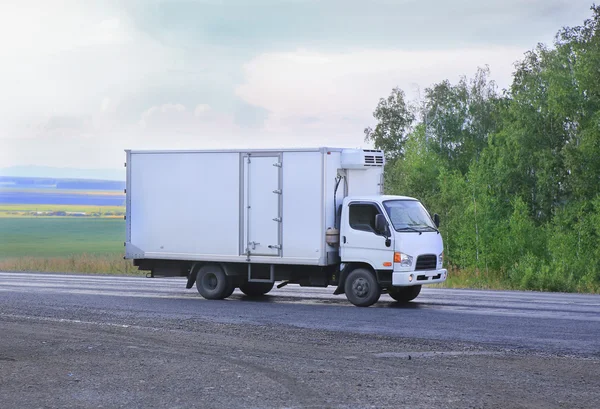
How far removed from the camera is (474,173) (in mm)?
39344

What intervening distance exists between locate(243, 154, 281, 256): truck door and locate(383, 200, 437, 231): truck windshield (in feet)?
7.60

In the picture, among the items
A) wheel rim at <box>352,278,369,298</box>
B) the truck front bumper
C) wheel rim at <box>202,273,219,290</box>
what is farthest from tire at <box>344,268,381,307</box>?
wheel rim at <box>202,273,219,290</box>

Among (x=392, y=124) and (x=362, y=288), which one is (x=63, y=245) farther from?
(x=362, y=288)

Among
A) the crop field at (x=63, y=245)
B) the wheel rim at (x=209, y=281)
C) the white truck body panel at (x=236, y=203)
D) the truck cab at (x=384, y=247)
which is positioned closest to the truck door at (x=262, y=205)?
the white truck body panel at (x=236, y=203)

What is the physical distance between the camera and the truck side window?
58.9 feet

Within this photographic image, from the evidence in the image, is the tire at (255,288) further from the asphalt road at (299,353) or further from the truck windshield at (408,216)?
the truck windshield at (408,216)

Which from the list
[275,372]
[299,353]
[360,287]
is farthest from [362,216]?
[275,372]

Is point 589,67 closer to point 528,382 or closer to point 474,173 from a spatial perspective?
point 474,173

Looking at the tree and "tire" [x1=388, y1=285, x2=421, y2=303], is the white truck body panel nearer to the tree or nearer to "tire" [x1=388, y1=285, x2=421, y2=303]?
"tire" [x1=388, y1=285, x2=421, y2=303]

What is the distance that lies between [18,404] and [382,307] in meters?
9.93

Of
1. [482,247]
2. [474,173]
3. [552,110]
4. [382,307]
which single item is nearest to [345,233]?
[382,307]

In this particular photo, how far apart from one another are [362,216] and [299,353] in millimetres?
6556

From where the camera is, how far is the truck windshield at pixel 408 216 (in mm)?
17795

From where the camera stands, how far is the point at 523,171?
49.8 meters
